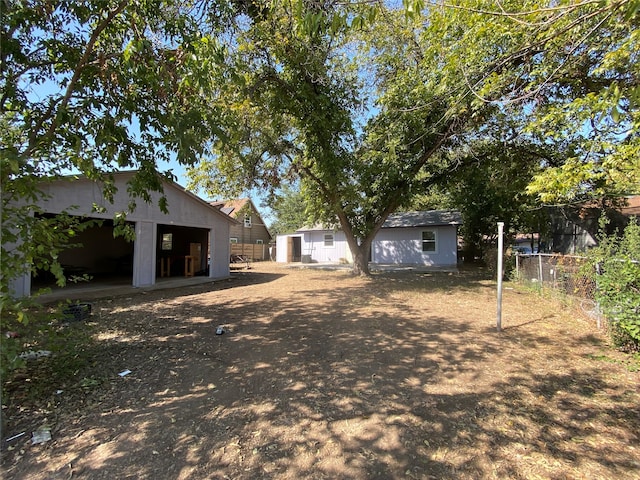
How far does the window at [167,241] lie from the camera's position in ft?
58.0

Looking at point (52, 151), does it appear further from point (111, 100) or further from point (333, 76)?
point (333, 76)

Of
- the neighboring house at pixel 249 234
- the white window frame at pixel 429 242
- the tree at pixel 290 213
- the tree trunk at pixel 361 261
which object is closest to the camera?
the tree trunk at pixel 361 261

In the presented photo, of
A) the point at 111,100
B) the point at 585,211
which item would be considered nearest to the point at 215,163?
the point at 111,100

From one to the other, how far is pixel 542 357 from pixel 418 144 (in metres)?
7.87

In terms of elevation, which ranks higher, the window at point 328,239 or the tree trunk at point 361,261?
the window at point 328,239

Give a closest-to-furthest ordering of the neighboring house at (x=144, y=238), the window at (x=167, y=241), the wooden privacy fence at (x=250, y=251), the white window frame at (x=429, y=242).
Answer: the neighboring house at (x=144, y=238) → the window at (x=167, y=241) → the white window frame at (x=429, y=242) → the wooden privacy fence at (x=250, y=251)

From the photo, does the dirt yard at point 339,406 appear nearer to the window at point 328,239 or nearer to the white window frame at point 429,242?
the white window frame at point 429,242

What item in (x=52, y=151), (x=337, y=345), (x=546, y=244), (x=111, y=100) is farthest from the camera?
(x=546, y=244)

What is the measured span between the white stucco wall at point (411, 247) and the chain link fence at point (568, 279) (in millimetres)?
7859

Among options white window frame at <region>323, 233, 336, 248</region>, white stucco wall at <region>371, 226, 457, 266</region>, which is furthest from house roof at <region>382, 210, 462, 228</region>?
white window frame at <region>323, 233, 336, 248</region>

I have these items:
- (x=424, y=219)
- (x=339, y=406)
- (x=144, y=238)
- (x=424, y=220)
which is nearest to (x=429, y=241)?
(x=424, y=220)

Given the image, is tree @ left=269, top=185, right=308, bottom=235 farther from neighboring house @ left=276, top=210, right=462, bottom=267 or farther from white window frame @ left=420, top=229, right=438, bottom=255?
white window frame @ left=420, top=229, right=438, bottom=255

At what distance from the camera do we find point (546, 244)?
1633cm

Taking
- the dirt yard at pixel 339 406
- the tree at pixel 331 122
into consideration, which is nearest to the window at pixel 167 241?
the tree at pixel 331 122
